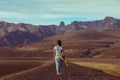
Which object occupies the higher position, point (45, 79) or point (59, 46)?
point (59, 46)

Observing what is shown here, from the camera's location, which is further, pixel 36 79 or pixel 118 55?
pixel 118 55

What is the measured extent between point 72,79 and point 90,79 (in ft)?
4.29

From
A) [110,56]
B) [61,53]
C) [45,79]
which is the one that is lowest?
[110,56]

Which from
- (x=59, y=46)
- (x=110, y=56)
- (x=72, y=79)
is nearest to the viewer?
(x=59, y=46)

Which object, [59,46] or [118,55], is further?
[118,55]

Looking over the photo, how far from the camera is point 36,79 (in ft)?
95.5

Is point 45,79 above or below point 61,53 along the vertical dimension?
below

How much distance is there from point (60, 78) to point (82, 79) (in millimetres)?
2503

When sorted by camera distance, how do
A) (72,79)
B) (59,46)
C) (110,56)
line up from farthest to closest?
(110,56) < (72,79) < (59,46)

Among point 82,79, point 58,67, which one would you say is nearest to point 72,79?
point 82,79

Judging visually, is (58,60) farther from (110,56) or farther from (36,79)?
(110,56)

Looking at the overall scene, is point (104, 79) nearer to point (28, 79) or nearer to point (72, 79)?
point (72, 79)

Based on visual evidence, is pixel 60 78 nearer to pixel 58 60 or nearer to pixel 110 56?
pixel 58 60

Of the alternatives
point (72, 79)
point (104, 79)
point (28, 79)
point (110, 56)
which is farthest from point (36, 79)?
point (110, 56)
